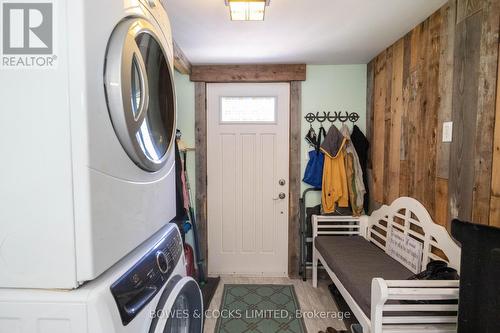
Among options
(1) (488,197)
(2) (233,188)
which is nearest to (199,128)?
(2) (233,188)

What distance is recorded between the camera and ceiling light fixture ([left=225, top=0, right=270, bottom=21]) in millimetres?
1562

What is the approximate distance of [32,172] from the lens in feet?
1.90

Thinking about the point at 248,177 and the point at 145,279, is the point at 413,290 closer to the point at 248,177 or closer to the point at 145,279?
the point at 145,279

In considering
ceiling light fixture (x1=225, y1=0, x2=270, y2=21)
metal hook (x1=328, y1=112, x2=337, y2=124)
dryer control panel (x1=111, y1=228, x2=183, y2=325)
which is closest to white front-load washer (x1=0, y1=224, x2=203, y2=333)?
dryer control panel (x1=111, y1=228, x2=183, y2=325)

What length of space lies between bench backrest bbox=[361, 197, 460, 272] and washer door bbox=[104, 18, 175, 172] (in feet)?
5.47

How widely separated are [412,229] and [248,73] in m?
2.08

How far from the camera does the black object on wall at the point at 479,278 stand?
3.12 ft

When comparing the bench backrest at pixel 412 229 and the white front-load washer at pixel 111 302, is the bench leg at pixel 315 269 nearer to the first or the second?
the bench backrest at pixel 412 229

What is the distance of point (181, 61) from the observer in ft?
8.07

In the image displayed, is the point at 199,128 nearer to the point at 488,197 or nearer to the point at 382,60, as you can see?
the point at 382,60

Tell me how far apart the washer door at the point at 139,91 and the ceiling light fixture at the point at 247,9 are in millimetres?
818

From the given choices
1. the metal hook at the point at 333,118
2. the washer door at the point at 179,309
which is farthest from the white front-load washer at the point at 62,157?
the metal hook at the point at 333,118

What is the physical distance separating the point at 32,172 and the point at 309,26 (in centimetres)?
197

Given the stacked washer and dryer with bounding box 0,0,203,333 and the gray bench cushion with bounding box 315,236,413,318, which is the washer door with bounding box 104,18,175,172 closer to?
the stacked washer and dryer with bounding box 0,0,203,333
